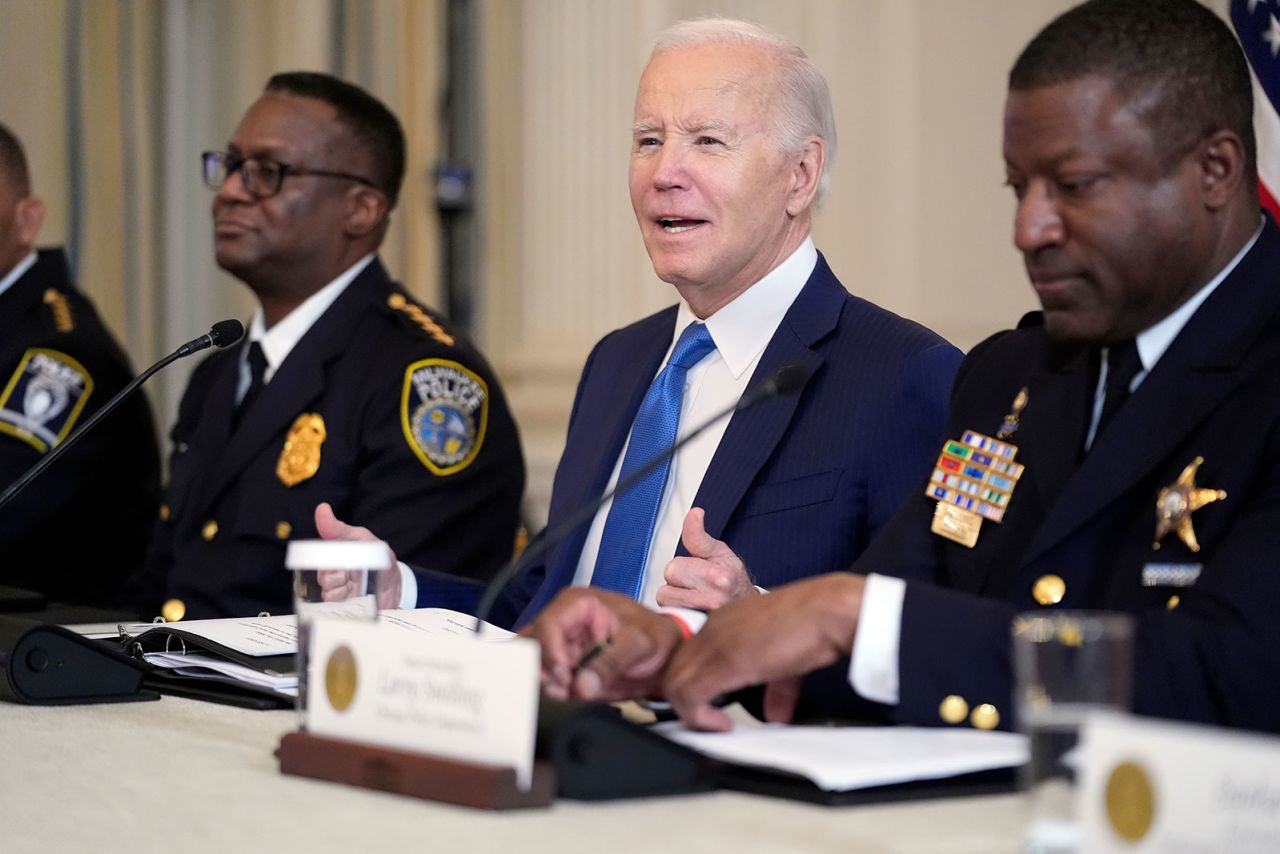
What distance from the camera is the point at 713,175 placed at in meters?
2.56

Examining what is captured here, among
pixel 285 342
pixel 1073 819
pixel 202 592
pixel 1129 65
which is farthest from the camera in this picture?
pixel 285 342

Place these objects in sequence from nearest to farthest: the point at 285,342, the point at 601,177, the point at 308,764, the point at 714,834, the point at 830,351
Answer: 1. the point at 714,834
2. the point at 308,764
3. the point at 830,351
4. the point at 285,342
5. the point at 601,177

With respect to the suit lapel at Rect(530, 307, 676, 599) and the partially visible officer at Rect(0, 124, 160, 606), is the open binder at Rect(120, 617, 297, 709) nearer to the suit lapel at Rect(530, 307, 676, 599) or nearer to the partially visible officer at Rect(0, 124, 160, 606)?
the suit lapel at Rect(530, 307, 676, 599)

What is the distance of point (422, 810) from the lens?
1.29 m

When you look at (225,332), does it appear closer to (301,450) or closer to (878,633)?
(301,450)

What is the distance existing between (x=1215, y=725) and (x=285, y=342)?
2343 millimetres

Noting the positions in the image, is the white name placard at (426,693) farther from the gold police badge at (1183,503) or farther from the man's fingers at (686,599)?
the gold police badge at (1183,503)

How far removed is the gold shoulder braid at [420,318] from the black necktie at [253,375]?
11.1 inches

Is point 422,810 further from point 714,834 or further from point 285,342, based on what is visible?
point 285,342

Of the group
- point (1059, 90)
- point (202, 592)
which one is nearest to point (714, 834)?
point (1059, 90)

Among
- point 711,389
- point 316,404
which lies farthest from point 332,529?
point 316,404

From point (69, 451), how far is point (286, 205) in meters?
0.70

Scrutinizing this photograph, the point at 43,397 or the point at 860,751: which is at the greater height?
the point at 43,397

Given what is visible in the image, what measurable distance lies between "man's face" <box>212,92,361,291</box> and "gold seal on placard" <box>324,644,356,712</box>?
7.31 feet
